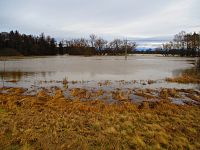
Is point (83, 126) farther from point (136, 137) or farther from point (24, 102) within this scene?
point (24, 102)

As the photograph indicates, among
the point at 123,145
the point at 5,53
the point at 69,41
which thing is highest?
the point at 69,41

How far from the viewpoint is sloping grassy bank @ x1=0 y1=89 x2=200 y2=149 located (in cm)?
571

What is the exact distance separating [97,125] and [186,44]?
378ft

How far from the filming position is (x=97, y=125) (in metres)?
7.11

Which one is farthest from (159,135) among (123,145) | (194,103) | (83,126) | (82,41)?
(82,41)

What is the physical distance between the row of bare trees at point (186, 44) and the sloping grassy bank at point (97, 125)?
271 ft

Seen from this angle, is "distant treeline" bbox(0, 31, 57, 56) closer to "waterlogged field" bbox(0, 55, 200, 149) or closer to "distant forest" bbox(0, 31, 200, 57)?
"distant forest" bbox(0, 31, 200, 57)

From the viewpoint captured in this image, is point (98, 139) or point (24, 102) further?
point (24, 102)

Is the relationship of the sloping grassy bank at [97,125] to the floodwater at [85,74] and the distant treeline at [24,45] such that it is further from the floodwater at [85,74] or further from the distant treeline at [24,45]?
the distant treeline at [24,45]

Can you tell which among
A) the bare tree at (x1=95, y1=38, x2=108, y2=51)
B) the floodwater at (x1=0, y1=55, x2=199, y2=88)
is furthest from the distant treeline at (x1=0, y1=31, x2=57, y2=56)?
the floodwater at (x1=0, y1=55, x2=199, y2=88)

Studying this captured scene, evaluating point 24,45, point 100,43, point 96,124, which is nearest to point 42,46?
point 24,45

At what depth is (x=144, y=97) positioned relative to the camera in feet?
39.5

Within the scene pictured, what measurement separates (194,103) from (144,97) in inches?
100

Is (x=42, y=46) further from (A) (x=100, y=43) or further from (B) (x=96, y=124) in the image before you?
(B) (x=96, y=124)
